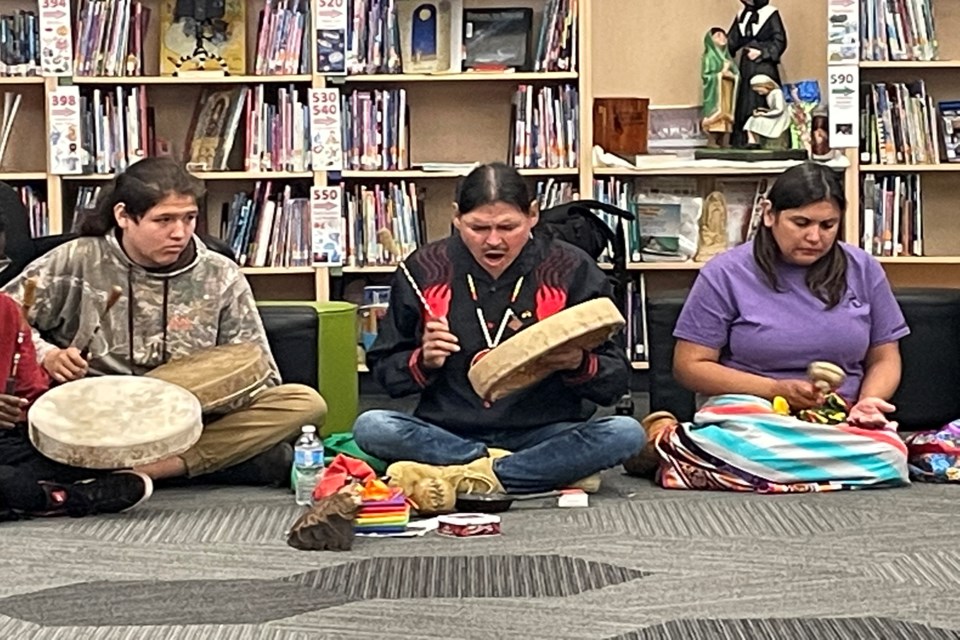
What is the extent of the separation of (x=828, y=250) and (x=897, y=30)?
1.96 m

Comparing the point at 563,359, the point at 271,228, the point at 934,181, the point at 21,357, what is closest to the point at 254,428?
the point at 21,357

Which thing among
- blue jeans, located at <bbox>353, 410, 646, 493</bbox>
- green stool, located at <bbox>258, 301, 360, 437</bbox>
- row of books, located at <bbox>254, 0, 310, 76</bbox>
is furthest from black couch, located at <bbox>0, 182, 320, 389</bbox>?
row of books, located at <bbox>254, 0, 310, 76</bbox>

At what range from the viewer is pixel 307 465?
3787 mm

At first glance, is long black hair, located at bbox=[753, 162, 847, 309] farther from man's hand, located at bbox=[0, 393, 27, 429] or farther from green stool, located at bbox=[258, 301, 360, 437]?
man's hand, located at bbox=[0, 393, 27, 429]

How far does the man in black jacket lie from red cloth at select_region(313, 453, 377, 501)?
0.48ft

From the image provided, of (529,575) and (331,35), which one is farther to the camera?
(331,35)

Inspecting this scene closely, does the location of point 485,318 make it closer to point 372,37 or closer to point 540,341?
point 540,341

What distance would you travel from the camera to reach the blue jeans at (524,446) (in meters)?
3.75

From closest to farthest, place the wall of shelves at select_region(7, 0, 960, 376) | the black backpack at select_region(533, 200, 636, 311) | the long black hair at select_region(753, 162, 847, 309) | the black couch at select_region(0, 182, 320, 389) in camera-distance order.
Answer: the long black hair at select_region(753, 162, 847, 309) < the black couch at select_region(0, 182, 320, 389) < the black backpack at select_region(533, 200, 636, 311) < the wall of shelves at select_region(7, 0, 960, 376)

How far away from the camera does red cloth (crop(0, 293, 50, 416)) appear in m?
3.61

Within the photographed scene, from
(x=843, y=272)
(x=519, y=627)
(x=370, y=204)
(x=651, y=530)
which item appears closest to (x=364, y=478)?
(x=651, y=530)

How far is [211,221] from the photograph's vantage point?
6.13 meters

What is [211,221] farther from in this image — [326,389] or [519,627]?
[519,627]

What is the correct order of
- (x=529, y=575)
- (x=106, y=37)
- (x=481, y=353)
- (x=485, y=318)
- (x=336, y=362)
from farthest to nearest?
1. (x=106, y=37)
2. (x=336, y=362)
3. (x=485, y=318)
4. (x=481, y=353)
5. (x=529, y=575)
